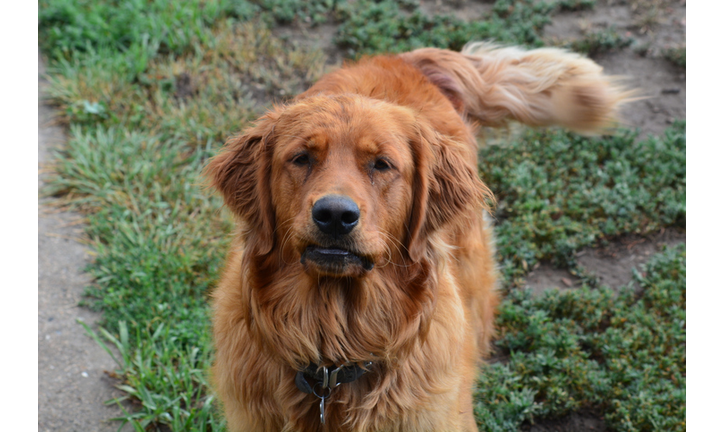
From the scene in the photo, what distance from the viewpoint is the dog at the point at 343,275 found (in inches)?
103

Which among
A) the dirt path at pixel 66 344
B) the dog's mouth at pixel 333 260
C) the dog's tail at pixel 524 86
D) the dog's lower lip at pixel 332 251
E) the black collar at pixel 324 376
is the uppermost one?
the dog's tail at pixel 524 86

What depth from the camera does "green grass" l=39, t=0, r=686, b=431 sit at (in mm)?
3830

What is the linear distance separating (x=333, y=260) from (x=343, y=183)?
33 cm

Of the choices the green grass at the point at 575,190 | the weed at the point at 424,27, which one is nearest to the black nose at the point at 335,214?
the green grass at the point at 575,190

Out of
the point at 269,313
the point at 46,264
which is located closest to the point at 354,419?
the point at 269,313

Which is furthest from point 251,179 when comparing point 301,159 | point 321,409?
point 321,409

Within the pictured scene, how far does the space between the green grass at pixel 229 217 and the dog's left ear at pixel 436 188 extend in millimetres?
1536

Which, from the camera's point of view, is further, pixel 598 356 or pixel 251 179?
pixel 598 356

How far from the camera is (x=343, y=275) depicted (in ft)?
8.07

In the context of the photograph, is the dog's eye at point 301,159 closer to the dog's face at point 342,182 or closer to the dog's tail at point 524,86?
the dog's face at point 342,182

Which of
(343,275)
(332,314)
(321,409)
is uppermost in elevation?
(343,275)

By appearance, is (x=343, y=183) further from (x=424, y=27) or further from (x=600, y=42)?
(x=600, y=42)

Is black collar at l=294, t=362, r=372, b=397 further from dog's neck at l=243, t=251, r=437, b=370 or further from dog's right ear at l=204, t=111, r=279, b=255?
dog's right ear at l=204, t=111, r=279, b=255

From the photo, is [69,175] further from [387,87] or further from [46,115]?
[387,87]
